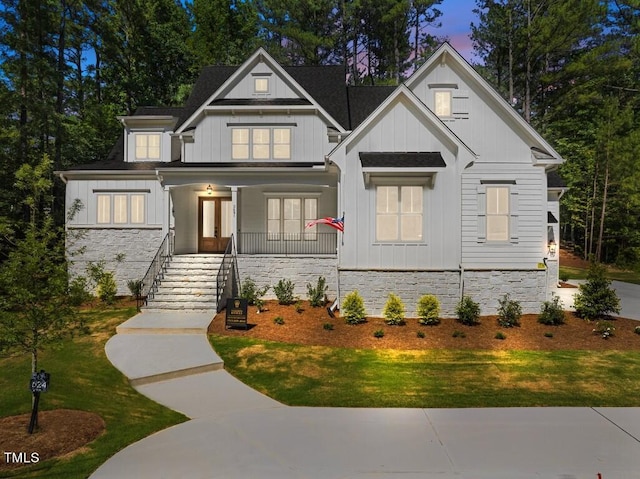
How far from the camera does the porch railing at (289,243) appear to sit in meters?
17.2

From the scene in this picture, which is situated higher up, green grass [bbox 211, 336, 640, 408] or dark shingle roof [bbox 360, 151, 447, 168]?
dark shingle roof [bbox 360, 151, 447, 168]

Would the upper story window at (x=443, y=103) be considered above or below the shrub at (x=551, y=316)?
above

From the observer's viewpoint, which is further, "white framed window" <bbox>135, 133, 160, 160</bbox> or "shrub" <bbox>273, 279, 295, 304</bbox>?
"white framed window" <bbox>135, 133, 160, 160</bbox>

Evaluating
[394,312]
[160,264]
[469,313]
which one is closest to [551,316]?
[469,313]

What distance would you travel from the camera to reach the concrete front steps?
13.5 metres

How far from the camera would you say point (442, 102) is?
14.1 m

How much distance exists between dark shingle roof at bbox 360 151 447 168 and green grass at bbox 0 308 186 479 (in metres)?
9.10

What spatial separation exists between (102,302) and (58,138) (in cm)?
1374

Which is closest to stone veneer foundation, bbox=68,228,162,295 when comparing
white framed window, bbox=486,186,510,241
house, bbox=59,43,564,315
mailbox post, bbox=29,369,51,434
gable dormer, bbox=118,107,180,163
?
house, bbox=59,43,564,315

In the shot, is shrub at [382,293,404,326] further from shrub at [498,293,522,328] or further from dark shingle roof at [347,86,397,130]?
dark shingle roof at [347,86,397,130]

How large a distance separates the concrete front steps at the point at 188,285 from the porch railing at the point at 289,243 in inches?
70.7

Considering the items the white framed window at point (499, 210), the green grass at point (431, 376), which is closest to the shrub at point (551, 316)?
the green grass at point (431, 376)

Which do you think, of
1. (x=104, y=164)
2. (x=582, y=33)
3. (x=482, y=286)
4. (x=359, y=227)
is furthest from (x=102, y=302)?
(x=582, y=33)

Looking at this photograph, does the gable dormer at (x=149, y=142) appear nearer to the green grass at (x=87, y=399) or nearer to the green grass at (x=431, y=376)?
the green grass at (x=87, y=399)
